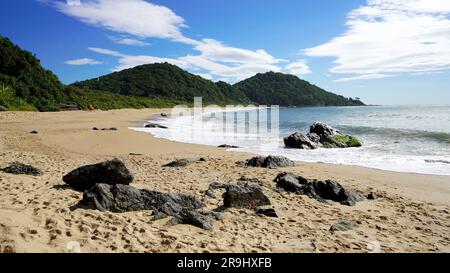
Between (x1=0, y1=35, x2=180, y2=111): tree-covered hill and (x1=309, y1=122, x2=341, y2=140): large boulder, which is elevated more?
(x1=0, y1=35, x2=180, y2=111): tree-covered hill

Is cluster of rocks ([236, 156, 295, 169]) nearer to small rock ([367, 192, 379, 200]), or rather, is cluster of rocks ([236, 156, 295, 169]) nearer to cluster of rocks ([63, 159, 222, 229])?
small rock ([367, 192, 379, 200])

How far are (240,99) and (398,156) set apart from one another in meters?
168

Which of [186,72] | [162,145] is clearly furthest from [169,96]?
[162,145]

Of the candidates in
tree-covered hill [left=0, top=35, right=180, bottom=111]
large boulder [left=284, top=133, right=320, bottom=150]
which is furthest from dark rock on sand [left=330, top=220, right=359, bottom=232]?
tree-covered hill [left=0, top=35, right=180, bottom=111]

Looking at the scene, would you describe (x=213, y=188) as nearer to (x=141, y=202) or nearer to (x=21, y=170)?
(x=141, y=202)

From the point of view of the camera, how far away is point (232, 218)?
7.26 meters

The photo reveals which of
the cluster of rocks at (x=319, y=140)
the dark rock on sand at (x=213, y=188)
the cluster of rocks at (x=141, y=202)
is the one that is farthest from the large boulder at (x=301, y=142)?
the cluster of rocks at (x=141, y=202)

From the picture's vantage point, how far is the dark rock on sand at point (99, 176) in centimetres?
835

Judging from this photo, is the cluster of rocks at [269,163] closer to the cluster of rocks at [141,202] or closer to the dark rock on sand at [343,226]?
the cluster of rocks at [141,202]

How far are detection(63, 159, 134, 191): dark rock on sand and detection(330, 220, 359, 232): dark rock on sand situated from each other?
16.0 ft

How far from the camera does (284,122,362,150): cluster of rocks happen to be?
19.8m

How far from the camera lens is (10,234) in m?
4.79
